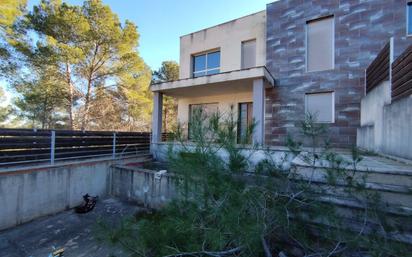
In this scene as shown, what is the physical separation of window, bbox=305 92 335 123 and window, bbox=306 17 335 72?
100 centimetres

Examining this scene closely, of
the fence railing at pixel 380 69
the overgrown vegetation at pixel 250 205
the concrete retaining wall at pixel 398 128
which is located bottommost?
the overgrown vegetation at pixel 250 205

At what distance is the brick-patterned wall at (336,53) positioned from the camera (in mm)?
7109

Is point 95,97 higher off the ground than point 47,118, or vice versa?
point 95,97

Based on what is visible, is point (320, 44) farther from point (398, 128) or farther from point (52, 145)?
point (52, 145)

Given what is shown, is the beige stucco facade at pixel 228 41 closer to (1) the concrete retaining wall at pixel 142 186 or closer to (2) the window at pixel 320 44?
(2) the window at pixel 320 44

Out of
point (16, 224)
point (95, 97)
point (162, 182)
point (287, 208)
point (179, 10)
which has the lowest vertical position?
point (16, 224)

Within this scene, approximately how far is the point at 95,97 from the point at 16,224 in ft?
38.2

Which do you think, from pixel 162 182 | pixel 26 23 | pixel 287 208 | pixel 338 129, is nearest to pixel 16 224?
pixel 162 182

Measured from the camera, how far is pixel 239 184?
2.22 metres

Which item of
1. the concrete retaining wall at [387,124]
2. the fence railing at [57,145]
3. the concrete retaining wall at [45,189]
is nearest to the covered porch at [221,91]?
the fence railing at [57,145]

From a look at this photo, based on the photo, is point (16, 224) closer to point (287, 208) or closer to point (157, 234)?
point (157, 234)

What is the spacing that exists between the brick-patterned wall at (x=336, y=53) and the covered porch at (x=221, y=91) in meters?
0.90

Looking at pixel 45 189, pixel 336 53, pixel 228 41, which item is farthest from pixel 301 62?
pixel 45 189

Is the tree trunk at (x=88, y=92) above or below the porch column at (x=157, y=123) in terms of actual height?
above
